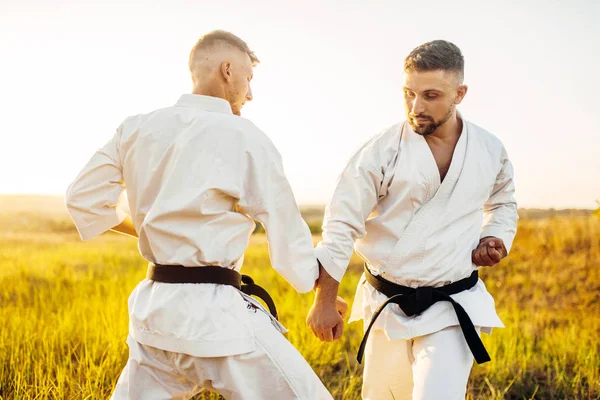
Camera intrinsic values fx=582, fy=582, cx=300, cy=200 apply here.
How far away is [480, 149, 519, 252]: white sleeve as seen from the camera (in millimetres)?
3184

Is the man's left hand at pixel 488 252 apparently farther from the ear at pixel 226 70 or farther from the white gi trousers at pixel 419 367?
the ear at pixel 226 70

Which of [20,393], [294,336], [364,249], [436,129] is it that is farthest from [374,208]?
[20,393]

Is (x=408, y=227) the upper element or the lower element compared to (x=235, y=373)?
upper

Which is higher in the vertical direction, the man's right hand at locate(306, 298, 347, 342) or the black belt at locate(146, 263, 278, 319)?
the black belt at locate(146, 263, 278, 319)

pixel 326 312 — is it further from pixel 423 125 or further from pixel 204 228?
pixel 423 125

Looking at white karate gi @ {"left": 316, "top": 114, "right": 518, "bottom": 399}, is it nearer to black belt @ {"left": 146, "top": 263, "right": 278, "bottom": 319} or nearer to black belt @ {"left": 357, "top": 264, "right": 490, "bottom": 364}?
black belt @ {"left": 357, "top": 264, "right": 490, "bottom": 364}

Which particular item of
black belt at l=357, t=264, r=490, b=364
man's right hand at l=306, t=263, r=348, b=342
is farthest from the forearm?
black belt at l=357, t=264, r=490, b=364

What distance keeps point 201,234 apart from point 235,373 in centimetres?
52

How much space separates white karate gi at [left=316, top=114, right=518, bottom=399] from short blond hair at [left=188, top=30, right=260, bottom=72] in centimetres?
88

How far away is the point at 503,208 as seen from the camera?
129 inches

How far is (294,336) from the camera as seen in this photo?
443 centimetres

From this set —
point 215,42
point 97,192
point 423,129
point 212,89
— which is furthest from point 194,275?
point 423,129

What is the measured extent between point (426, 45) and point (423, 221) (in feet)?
2.95

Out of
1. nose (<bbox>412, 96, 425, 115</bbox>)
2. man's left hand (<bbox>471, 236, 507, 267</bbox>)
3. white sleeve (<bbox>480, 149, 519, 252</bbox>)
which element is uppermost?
nose (<bbox>412, 96, 425, 115</bbox>)
